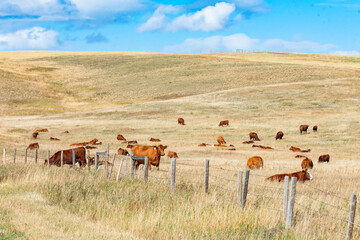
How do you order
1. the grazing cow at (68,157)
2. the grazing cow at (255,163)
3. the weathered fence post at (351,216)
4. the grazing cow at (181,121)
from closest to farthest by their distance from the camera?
the weathered fence post at (351,216), the grazing cow at (68,157), the grazing cow at (255,163), the grazing cow at (181,121)

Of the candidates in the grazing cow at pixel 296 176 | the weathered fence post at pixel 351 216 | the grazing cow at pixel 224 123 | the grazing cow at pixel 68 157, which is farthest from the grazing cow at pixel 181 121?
the weathered fence post at pixel 351 216

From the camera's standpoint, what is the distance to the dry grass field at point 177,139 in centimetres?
977

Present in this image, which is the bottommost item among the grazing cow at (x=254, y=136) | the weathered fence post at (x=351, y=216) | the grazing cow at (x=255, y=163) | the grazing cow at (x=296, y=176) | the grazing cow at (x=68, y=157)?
the grazing cow at (x=254, y=136)

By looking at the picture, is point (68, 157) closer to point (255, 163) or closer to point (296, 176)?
point (255, 163)

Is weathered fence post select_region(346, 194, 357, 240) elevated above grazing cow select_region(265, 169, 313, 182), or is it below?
above

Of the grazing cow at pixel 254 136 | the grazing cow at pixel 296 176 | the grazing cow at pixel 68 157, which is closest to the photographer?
the grazing cow at pixel 296 176

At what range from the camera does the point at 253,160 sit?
23.6 metres

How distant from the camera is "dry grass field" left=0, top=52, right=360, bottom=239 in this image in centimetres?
977

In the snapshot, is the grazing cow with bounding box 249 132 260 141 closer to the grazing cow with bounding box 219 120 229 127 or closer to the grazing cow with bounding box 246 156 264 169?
the grazing cow with bounding box 219 120 229 127

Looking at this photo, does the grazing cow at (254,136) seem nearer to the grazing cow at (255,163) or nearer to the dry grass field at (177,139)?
the dry grass field at (177,139)

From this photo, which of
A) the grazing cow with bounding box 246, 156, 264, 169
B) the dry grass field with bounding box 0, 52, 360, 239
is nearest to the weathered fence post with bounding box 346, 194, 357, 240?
the dry grass field with bounding box 0, 52, 360, 239

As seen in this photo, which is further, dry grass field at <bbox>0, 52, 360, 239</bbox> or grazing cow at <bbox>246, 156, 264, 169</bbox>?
grazing cow at <bbox>246, 156, 264, 169</bbox>

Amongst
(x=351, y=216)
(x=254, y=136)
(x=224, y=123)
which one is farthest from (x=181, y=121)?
(x=351, y=216)

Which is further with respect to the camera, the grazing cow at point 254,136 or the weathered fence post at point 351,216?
the grazing cow at point 254,136
